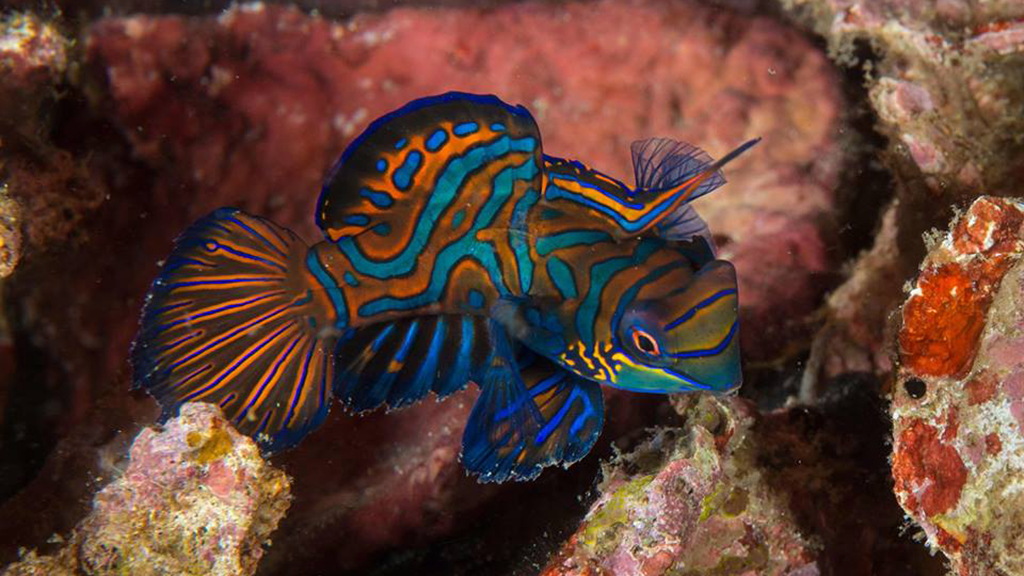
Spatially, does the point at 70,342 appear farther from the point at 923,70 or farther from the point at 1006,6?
the point at 1006,6

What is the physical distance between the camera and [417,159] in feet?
8.55

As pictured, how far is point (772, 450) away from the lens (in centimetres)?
336

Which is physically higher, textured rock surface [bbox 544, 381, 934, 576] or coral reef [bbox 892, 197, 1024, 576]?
coral reef [bbox 892, 197, 1024, 576]

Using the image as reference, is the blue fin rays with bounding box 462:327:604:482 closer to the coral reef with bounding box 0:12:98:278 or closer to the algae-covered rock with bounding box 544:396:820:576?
the algae-covered rock with bounding box 544:396:820:576

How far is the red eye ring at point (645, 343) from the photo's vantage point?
254cm

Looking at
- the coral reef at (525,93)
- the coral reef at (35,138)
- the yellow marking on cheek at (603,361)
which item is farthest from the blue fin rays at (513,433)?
the coral reef at (35,138)

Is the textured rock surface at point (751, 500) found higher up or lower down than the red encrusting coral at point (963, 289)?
lower down

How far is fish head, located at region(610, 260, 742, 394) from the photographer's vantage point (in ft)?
8.23

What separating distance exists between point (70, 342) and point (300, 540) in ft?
5.33

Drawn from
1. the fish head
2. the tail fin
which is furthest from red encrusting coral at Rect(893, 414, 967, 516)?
the tail fin

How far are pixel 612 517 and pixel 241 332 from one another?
4.92 ft

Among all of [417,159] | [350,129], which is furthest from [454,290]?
[350,129]

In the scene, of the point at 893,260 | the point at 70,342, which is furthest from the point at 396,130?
the point at 893,260

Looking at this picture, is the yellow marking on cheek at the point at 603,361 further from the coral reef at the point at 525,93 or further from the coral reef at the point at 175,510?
the coral reef at the point at 525,93
